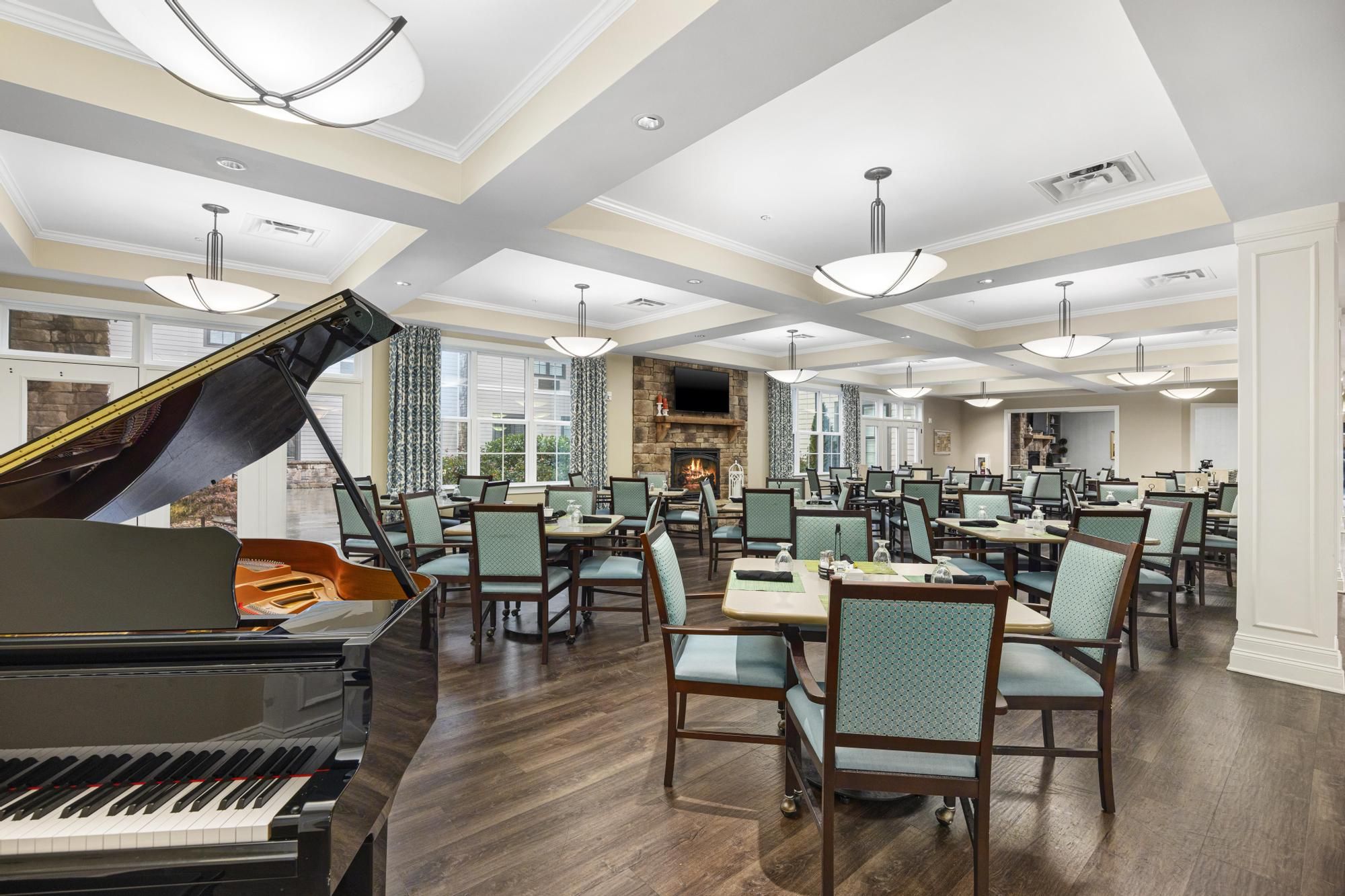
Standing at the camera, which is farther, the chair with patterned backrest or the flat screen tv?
the flat screen tv

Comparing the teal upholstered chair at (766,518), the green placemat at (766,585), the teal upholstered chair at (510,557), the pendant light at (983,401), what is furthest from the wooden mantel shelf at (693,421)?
the green placemat at (766,585)

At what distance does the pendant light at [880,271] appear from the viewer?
11.0ft

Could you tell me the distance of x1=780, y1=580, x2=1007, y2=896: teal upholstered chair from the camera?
4.95 ft

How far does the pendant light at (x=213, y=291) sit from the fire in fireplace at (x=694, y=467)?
6271 mm

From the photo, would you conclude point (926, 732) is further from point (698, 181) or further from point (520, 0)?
point (698, 181)

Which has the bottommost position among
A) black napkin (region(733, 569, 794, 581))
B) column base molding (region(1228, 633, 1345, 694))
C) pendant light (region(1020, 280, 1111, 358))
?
column base molding (region(1228, 633, 1345, 694))

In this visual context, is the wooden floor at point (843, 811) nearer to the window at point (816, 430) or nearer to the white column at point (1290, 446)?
the white column at point (1290, 446)

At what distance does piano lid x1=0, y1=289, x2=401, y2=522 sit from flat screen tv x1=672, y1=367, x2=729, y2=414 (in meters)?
7.90

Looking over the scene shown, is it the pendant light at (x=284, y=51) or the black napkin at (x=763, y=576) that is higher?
the pendant light at (x=284, y=51)

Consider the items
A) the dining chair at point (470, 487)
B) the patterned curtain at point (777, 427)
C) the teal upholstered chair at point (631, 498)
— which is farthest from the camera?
the patterned curtain at point (777, 427)

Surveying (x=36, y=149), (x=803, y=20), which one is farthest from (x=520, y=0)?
(x=36, y=149)

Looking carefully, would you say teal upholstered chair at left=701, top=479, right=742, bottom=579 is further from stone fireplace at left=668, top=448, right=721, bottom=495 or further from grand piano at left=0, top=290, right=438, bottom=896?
grand piano at left=0, top=290, right=438, bottom=896

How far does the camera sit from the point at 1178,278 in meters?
5.78

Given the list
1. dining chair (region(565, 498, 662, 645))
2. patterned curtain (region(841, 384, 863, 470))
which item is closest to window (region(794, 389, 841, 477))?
patterned curtain (region(841, 384, 863, 470))
